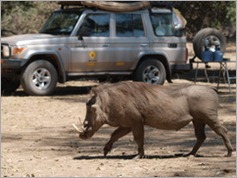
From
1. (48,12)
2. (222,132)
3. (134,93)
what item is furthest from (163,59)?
(48,12)

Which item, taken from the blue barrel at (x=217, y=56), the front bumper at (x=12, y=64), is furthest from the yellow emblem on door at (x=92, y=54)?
the blue barrel at (x=217, y=56)

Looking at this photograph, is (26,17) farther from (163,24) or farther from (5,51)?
(5,51)

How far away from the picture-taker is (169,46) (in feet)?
61.8

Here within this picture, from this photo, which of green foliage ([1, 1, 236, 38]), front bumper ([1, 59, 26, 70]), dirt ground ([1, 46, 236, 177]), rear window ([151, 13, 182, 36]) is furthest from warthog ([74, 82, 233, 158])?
green foliage ([1, 1, 236, 38])

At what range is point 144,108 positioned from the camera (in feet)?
29.6

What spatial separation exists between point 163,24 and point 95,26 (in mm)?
1984

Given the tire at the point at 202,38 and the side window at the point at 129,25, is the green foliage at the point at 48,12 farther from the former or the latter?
the side window at the point at 129,25

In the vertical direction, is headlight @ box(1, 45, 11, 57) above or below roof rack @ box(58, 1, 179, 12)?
below

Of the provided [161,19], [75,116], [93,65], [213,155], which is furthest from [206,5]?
[213,155]

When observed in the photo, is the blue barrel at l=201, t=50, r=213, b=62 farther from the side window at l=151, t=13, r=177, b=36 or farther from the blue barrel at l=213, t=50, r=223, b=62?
the side window at l=151, t=13, r=177, b=36

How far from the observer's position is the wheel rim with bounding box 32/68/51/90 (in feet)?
56.6

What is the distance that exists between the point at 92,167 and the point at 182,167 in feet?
3.36

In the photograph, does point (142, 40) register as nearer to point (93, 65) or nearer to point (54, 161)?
point (93, 65)

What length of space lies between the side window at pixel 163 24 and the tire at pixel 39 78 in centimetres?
301
